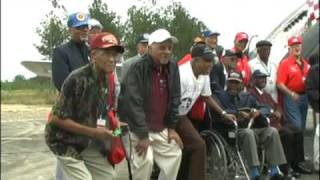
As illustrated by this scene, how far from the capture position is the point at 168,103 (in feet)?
18.8

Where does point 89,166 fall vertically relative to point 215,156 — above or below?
above

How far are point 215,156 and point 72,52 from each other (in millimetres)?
2074

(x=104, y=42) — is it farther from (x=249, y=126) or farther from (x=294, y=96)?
(x=294, y=96)

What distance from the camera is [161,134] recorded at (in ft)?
18.7

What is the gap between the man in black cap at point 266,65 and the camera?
768 centimetres

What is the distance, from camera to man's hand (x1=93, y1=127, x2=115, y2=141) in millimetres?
4262

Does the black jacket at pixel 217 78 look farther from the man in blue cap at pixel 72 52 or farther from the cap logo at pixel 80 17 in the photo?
the cap logo at pixel 80 17

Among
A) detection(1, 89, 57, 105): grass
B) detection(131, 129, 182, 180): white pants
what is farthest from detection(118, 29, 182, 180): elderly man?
detection(1, 89, 57, 105): grass

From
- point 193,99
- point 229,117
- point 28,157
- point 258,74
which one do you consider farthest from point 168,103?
point 28,157

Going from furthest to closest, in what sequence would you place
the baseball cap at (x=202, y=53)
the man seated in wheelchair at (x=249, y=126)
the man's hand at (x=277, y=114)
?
the man's hand at (x=277, y=114) < the man seated in wheelchair at (x=249, y=126) < the baseball cap at (x=202, y=53)

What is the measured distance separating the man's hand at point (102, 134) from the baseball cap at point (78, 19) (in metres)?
1.43

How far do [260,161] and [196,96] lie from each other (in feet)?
4.25

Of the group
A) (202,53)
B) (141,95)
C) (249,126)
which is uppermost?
(202,53)

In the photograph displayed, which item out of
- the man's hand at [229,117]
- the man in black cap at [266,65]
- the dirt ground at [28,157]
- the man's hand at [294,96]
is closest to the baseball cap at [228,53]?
the man in black cap at [266,65]
